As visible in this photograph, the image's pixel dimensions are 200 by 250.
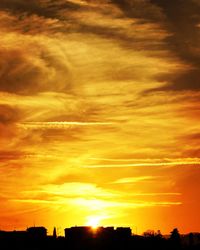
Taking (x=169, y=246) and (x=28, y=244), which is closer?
(x=28, y=244)

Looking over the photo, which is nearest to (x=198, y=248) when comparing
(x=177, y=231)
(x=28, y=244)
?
(x=177, y=231)

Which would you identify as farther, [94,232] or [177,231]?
[177,231]

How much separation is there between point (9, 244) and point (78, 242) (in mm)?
13912

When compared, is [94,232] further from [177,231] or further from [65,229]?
[177,231]

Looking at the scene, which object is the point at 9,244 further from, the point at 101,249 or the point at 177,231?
the point at 177,231

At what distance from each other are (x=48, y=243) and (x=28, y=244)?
3905 millimetres

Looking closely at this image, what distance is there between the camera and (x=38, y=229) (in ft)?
420

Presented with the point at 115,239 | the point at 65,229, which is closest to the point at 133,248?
the point at 115,239

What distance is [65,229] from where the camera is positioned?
128125 mm

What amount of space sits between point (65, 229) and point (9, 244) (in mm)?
12931

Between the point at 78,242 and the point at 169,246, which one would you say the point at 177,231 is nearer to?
the point at 169,246

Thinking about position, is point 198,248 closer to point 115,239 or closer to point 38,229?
point 115,239

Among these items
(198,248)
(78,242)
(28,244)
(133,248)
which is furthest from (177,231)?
(28,244)

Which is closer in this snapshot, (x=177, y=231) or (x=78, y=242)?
(x=78, y=242)
